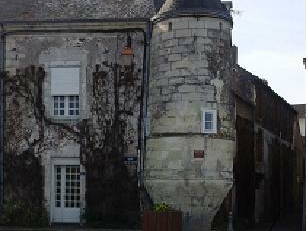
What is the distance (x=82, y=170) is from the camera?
19812 millimetres

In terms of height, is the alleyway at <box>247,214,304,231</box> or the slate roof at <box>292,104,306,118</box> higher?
the slate roof at <box>292,104,306,118</box>

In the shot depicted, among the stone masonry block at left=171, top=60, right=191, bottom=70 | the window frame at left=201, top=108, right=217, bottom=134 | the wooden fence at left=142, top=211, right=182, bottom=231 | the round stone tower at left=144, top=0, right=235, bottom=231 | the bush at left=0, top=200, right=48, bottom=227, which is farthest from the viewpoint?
the bush at left=0, top=200, right=48, bottom=227

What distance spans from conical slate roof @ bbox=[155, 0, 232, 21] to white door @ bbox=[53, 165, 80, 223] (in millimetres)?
5824

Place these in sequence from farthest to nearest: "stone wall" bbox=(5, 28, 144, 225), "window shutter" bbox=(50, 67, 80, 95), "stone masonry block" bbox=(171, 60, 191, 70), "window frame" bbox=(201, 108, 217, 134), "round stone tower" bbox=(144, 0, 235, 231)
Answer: "window shutter" bbox=(50, 67, 80, 95) → "stone wall" bbox=(5, 28, 144, 225) → "stone masonry block" bbox=(171, 60, 191, 70) → "window frame" bbox=(201, 108, 217, 134) → "round stone tower" bbox=(144, 0, 235, 231)

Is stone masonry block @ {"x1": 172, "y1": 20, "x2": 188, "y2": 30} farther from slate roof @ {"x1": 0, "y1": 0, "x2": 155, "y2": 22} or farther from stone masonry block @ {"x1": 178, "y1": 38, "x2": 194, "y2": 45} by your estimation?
slate roof @ {"x1": 0, "y1": 0, "x2": 155, "y2": 22}

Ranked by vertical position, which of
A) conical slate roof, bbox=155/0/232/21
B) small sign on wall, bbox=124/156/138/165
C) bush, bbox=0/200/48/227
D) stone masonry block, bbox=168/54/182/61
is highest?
conical slate roof, bbox=155/0/232/21

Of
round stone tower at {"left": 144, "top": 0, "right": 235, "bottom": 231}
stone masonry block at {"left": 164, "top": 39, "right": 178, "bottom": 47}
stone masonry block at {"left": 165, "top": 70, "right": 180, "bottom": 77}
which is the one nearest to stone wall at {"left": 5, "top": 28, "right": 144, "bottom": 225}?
round stone tower at {"left": 144, "top": 0, "right": 235, "bottom": 231}

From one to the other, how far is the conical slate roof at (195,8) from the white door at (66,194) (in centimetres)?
582

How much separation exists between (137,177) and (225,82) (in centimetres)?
407

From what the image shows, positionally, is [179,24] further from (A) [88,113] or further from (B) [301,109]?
(B) [301,109]

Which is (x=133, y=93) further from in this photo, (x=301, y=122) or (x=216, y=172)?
(x=301, y=122)

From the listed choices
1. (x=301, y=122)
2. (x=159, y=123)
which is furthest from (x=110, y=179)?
(x=301, y=122)

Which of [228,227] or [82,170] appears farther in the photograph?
[82,170]

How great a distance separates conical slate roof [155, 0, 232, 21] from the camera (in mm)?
18406
